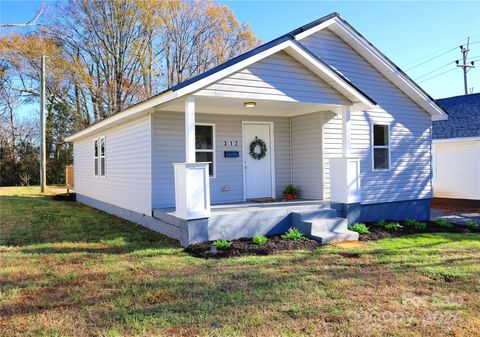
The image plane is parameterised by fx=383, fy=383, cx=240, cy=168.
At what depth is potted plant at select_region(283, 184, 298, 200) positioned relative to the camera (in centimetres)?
A: 970

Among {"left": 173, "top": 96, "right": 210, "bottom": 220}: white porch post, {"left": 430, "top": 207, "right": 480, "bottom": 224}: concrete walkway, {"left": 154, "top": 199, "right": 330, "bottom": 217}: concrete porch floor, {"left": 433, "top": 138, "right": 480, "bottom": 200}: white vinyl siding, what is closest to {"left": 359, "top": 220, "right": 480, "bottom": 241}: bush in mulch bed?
{"left": 154, "top": 199, "right": 330, "bottom": 217}: concrete porch floor

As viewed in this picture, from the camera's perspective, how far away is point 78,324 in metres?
3.48

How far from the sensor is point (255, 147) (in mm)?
9648

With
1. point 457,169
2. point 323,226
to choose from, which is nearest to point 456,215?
point 457,169

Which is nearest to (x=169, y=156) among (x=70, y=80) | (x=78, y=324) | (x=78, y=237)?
(x=78, y=237)

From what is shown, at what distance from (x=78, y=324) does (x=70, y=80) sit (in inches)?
885

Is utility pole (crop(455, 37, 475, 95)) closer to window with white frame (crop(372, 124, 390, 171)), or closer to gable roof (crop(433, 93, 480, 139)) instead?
gable roof (crop(433, 93, 480, 139))

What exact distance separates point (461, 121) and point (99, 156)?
43.1ft

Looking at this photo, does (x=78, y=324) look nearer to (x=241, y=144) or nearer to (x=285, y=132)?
(x=241, y=144)

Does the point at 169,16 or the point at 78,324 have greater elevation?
the point at 169,16

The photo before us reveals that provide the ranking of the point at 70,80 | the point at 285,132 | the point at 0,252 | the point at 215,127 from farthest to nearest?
the point at 70,80 < the point at 285,132 < the point at 215,127 < the point at 0,252

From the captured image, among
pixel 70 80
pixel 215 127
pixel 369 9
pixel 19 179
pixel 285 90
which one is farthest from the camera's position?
pixel 19 179

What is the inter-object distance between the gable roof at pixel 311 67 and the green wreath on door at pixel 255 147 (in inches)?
97.7

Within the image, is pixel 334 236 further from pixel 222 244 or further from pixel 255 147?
pixel 255 147
